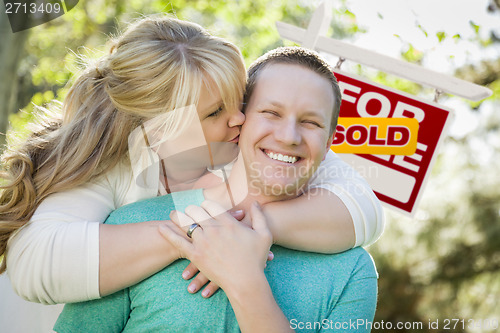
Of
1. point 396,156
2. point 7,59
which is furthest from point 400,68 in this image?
point 7,59

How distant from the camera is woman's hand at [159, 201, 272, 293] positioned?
1561 mm

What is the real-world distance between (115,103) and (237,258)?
0.74 m

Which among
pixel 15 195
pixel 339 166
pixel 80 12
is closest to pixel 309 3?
pixel 80 12

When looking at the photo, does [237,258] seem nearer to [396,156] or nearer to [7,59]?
[396,156]

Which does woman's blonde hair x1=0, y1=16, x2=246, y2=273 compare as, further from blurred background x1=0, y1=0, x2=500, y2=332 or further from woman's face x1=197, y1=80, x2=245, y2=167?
blurred background x1=0, y1=0, x2=500, y2=332

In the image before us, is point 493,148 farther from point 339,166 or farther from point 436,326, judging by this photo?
point 339,166

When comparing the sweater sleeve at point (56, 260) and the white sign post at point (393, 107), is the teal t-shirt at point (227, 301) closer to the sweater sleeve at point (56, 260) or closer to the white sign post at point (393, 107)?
the sweater sleeve at point (56, 260)

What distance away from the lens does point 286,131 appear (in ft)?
5.89

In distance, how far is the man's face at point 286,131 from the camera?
1.81 metres

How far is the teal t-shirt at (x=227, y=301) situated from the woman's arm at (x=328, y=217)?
0.23 feet

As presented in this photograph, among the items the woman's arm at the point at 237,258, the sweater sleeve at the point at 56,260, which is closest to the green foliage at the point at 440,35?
the woman's arm at the point at 237,258

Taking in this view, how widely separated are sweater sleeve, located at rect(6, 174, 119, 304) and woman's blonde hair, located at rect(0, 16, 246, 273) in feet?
0.40

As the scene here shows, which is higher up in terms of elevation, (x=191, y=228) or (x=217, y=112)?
(x=217, y=112)

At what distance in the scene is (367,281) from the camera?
1758 millimetres
